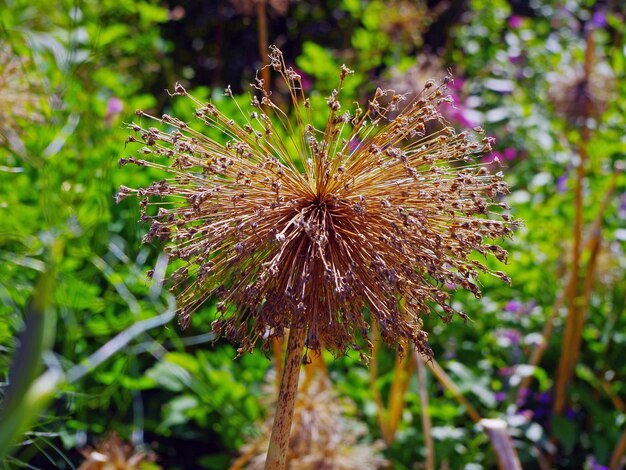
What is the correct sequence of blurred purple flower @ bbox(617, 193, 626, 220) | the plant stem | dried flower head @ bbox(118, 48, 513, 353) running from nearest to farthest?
dried flower head @ bbox(118, 48, 513, 353) < the plant stem < blurred purple flower @ bbox(617, 193, 626, 220)

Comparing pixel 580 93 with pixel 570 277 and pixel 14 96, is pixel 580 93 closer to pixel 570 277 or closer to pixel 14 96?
pixel 570 277

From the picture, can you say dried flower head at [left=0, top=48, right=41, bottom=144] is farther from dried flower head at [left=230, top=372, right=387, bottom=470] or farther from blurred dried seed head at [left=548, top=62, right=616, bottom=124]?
blurred dried seed head at [left=548, top=62, right=616, bottom=124]

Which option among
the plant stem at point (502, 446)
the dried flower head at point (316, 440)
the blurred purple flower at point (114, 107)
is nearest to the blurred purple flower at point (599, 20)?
the blurred purple flower at point (114, 107)

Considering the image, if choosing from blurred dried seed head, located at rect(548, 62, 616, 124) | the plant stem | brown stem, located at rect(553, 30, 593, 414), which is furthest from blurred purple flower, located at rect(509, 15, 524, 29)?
the plant stem

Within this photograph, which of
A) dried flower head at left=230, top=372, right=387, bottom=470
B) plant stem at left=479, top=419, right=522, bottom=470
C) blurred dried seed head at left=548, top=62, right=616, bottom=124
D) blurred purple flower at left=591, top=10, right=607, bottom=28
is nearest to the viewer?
plant stem at left=479, top=419, right=522, bottom=470

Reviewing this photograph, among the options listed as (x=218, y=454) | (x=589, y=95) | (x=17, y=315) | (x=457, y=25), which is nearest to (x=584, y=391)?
(x=589, y=95)

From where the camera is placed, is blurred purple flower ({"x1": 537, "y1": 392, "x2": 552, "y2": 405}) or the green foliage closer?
the green foliage

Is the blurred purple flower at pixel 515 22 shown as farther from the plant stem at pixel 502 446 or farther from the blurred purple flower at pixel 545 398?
the plant stem at pixel 502 446

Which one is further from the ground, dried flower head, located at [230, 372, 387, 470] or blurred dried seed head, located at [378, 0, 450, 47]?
blurred dried seed head, located at [378, 0, 450, 47]
